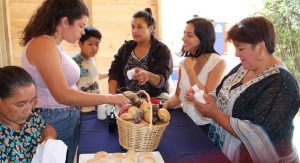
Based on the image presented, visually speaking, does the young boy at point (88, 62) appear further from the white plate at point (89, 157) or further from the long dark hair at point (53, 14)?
the white plate at point (89, 157)

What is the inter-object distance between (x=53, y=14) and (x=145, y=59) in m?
0.94

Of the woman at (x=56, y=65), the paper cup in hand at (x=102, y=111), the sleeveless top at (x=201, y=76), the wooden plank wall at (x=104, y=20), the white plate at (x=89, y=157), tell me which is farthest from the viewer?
the wooden plank wall at (x=104, y=20)

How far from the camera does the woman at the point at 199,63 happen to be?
1938 mm

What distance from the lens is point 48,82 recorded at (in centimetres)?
141

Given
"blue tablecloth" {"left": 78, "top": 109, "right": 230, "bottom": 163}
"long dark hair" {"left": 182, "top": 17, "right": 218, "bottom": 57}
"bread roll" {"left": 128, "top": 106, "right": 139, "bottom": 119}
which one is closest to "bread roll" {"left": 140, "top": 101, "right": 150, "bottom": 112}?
"bread roll" {"left": 128, "top": 106, "right": 139, "bottom": 119}

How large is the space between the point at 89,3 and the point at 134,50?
1.30 meters

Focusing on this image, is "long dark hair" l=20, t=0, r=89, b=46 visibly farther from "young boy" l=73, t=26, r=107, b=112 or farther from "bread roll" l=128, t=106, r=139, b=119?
"young boy" l=73, t=26, r=107, b=112

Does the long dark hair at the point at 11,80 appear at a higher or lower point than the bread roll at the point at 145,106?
higher

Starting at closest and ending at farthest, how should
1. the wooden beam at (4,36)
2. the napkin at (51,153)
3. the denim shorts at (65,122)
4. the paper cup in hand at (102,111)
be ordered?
the napkin at (51,153)
the denim shorts at (65,122)
the paper cup in hand at (102,111)
the wooden beam at (4,36)

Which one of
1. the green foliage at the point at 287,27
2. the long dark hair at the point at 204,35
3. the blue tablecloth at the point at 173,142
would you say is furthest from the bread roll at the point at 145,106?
the green foliage at the point at 287,27

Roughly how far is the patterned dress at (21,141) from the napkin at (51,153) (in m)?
0.09

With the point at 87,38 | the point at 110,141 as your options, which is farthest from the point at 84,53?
the point at 110,141

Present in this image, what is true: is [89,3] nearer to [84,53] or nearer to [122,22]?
[122,22]

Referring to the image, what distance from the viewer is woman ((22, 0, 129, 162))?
141 centimetres
